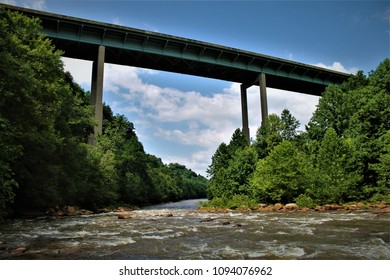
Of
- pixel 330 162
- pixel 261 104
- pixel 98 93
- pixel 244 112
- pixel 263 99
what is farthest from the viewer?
pixel 244 112

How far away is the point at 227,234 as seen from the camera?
411 inches

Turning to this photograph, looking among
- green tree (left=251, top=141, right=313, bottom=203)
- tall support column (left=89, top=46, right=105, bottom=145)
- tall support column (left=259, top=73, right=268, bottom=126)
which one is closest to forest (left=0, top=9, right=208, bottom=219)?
tall support column (left=89, top=46, right=105, bottom=145)

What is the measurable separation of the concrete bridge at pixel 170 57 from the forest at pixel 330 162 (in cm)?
1179

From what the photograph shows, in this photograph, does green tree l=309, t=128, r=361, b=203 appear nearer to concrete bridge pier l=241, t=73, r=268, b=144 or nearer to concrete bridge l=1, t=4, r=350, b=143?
concrete bridge pier l=241, t=73, r=268, b=144

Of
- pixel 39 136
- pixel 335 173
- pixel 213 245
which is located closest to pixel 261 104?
pixel 335 173

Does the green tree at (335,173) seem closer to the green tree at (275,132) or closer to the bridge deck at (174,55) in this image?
the green tree at (275,132)

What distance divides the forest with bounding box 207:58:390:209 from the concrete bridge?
11789mm

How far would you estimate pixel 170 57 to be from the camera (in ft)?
133

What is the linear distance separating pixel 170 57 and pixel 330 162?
23.5m

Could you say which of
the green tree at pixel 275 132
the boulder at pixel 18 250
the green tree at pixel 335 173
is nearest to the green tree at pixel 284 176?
the green tree at pixel 335 173

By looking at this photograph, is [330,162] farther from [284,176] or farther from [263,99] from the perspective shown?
[263,99]

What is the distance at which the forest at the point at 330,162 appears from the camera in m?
26.0

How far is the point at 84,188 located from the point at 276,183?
16.0 m

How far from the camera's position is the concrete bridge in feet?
114
